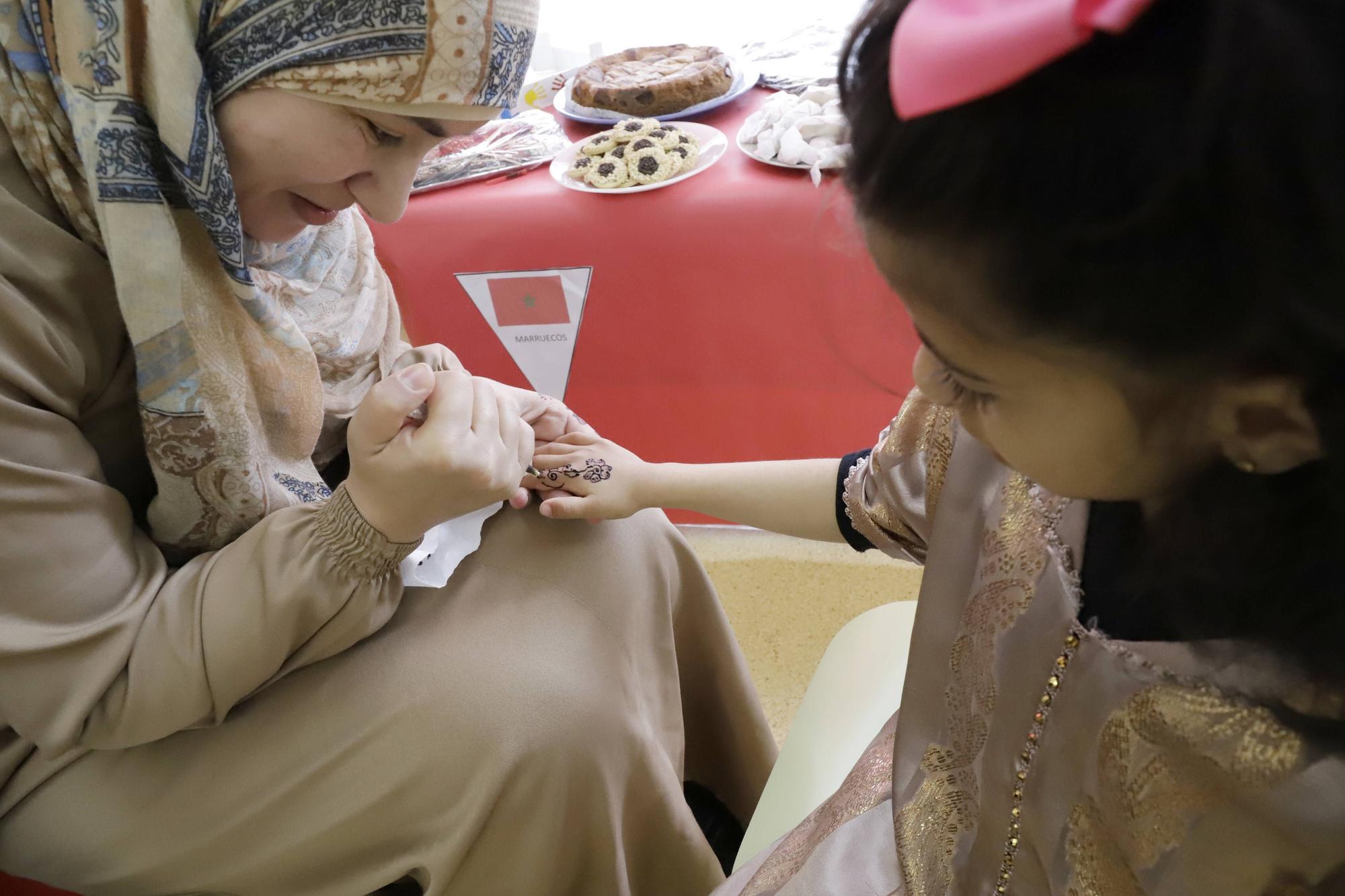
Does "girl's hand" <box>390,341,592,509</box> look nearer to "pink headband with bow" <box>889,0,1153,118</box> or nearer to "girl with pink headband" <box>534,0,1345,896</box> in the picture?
"girl with pink headband" <box>534,0,1345,896</box>

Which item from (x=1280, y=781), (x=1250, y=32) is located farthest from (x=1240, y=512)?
(x=1250, y=32)

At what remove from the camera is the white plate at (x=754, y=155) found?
1296mm

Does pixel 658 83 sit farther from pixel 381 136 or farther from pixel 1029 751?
pixel 1029 751

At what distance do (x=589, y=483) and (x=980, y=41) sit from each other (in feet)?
2.10

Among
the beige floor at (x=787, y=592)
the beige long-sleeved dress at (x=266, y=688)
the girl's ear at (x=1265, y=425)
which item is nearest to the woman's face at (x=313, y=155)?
the beige long-sleeved dress at (x=266, y=688)

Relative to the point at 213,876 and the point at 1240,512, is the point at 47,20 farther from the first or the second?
the point at 1240,512

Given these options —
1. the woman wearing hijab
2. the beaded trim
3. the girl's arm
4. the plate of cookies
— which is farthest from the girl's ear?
the plate of cookies

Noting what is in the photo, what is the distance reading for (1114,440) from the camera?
1.36 feet

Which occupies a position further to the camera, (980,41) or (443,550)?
(443,550)

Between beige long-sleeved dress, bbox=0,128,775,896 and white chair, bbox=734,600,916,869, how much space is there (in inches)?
4.3

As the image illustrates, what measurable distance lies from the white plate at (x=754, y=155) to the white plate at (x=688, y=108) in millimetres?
121

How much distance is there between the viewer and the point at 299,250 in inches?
35.3

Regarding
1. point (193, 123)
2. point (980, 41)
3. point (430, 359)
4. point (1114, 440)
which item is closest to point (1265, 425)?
point (1114, 440)

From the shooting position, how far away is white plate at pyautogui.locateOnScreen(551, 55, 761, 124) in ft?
5.10
